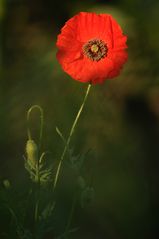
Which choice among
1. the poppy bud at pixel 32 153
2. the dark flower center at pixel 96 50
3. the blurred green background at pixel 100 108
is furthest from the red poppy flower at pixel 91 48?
the blurred green background at pixel 100 108

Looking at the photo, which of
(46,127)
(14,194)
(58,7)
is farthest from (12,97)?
(14,194)

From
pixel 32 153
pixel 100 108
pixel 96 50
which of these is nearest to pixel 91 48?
pixel 96 50

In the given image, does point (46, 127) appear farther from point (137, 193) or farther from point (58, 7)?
point (58, 7)

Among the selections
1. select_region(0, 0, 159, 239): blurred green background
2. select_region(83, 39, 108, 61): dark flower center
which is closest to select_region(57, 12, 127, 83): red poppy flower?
select_region(83, 39, 108, 61): dark flower center

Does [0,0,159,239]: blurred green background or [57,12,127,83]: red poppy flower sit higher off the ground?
[57,12,127,83]: red poppy flower

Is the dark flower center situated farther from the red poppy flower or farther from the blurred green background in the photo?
the blurred green background

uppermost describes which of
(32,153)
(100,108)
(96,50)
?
(96,50)

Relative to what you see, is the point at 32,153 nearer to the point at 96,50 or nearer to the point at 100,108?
the point at 96,50
